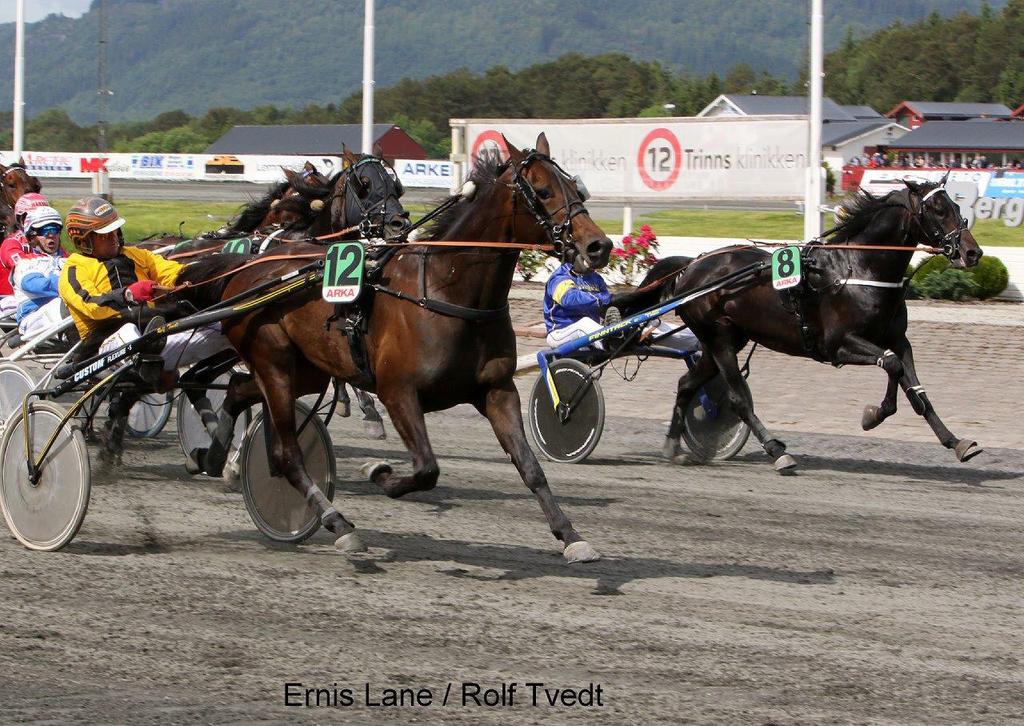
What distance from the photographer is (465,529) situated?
6906 mm

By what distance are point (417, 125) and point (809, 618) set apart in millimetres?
80477

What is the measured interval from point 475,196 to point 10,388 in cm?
399

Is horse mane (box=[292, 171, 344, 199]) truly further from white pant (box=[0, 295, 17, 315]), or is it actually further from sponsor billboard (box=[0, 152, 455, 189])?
sponsor billboard (box=[0, 152, 455, 189])

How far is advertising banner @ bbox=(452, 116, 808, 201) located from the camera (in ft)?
61.1

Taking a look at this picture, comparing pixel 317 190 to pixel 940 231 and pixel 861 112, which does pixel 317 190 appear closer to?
pixel 940 231

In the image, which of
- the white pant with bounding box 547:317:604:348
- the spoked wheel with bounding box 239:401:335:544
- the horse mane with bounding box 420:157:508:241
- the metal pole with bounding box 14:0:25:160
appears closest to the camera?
the horse mane with bounding box 420:157:508:241

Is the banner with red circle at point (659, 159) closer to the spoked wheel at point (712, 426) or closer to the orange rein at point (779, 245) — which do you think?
the orange rein at point (779, 245)

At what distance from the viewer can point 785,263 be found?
28.6ft

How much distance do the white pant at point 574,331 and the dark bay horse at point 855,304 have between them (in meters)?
0.74

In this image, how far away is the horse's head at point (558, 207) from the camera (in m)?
5.29

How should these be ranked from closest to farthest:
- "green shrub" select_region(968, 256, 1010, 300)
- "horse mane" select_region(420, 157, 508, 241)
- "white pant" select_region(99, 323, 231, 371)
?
"horse mane" select_region(420, 157, 508, 241)
"white pant" select_region(99, 323, 231, 371)
"green shrub" select_region(968, 256, 1010, 300)

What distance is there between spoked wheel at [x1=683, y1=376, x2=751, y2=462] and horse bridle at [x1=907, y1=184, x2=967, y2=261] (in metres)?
1.63

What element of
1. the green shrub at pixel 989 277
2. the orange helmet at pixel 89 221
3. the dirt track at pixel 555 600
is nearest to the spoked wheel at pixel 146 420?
the dirt track at pixel 555 600

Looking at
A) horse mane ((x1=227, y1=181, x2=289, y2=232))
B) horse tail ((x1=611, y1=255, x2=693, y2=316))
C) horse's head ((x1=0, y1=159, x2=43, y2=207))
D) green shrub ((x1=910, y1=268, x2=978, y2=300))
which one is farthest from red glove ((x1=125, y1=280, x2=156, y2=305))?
green shrub ((x1=910, y1=268, x2=978, y2=300))
